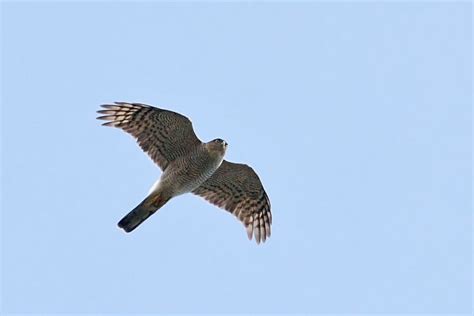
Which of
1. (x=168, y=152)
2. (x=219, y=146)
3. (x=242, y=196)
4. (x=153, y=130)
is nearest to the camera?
(x=219, y=146)

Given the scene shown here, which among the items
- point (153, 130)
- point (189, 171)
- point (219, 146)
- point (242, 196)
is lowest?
point (189, 171)

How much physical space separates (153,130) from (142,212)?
154 centimetres

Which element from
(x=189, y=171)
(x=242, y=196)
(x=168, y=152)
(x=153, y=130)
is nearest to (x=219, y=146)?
(x=189, y=171)

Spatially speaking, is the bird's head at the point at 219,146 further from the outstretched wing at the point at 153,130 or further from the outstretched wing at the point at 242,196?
the outstretched wing at the point at 242,196

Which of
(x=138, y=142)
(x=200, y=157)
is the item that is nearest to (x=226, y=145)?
(x=200, y=157)

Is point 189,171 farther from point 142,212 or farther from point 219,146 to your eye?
point 142,212

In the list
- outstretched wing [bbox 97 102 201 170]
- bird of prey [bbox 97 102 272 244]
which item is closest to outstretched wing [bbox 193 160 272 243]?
bird of prey [bbox 97 102 272 244]

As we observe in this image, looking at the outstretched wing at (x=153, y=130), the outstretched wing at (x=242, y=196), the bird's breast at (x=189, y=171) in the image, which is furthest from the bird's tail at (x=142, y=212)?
the outstretched wing at (x=242, y=196)

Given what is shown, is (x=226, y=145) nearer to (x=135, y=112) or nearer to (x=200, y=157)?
(x=200, y=157)

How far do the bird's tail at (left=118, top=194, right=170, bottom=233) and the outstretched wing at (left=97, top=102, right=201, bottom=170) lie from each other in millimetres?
649

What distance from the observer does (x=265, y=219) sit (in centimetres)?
1806

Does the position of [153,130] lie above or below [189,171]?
above

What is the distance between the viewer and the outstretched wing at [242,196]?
17.4 m

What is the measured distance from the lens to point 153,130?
16.8 metres
